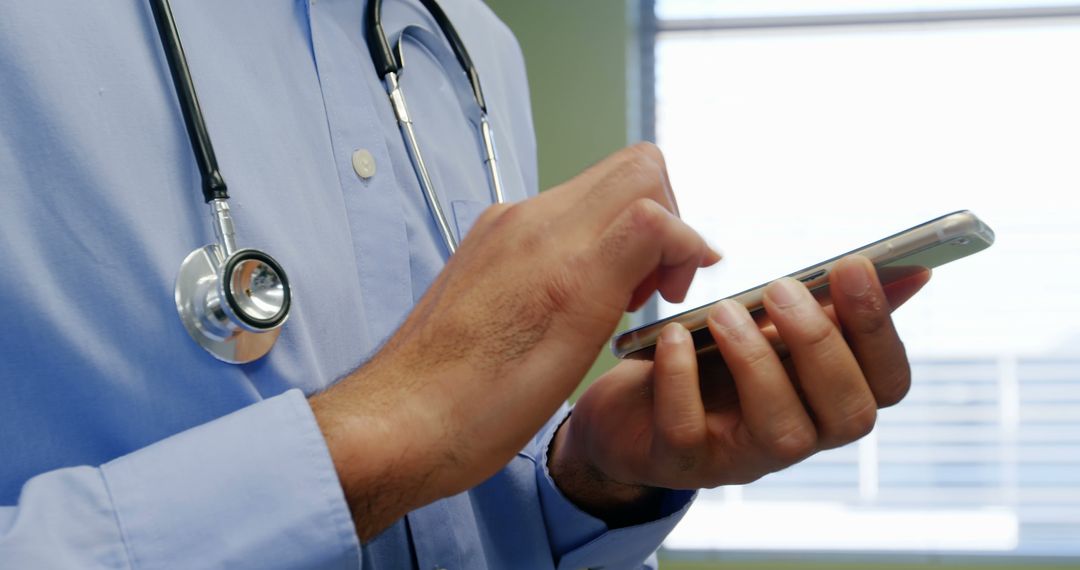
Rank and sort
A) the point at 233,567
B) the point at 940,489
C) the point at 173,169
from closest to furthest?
the point at 233,567 → the point at 173,169 → the point at 940,489

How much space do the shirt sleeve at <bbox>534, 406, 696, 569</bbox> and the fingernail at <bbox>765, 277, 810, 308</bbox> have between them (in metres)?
0.25

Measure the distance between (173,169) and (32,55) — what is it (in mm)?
94

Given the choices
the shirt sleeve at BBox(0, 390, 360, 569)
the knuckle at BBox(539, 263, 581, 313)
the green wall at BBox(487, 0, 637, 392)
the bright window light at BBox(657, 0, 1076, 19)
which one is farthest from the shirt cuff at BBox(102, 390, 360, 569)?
the bright window light at BBox(657, 0, 1076, 19)

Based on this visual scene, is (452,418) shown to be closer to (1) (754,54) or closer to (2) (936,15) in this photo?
(1) (754,54)

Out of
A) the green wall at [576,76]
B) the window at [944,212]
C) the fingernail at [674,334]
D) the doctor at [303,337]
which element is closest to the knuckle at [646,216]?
the doctor at [303,337]

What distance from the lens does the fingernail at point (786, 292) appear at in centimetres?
51

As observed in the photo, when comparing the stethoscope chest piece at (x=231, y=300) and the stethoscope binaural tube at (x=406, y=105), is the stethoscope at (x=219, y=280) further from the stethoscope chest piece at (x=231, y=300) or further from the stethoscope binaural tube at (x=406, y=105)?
the stethoscope binaural tube at (x=406, y=105)

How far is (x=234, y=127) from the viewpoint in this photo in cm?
54

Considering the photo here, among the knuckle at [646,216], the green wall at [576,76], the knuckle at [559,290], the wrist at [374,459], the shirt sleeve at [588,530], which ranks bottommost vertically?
the shirt sleeve at [588,530]

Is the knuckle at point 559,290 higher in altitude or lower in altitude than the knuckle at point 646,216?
lower

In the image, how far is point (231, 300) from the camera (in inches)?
17.7

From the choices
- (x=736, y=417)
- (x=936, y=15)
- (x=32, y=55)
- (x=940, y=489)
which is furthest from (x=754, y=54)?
(x=32, y=55)

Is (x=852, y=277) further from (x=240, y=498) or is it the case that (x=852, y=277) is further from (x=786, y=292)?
(x=240, y=498)

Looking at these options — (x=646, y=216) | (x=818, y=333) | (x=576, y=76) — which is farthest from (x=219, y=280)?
(x=576, y=76)
